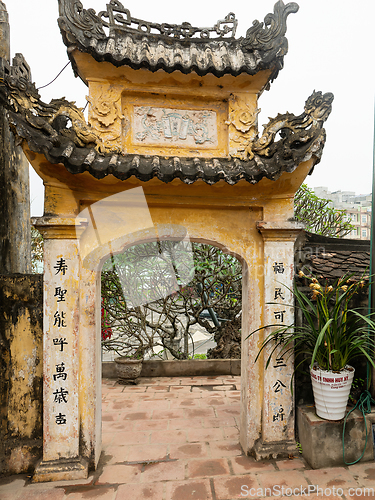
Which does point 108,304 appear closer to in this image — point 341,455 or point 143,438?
point 143,438

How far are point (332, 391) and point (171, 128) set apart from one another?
3.36 meters

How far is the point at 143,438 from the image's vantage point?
13.9 ft

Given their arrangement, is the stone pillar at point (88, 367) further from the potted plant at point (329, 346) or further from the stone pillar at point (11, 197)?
the potted plant at point (329, 346)

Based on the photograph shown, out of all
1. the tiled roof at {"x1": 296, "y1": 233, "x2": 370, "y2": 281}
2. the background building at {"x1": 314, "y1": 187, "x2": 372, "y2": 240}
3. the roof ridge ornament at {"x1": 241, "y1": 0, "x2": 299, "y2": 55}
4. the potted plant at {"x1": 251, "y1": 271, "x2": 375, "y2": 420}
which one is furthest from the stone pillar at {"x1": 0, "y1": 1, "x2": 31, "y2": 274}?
the background building at {"x1": 314, "y1": 187, "x2": 372, "y2": 240}

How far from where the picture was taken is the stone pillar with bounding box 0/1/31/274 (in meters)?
4.01

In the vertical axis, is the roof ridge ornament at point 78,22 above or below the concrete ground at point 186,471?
above

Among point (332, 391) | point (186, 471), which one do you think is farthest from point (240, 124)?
point (186, 471)

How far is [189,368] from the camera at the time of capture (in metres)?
6.84

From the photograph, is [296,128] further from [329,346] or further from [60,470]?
[60,470]

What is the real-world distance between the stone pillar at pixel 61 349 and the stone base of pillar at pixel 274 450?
1.89 meters

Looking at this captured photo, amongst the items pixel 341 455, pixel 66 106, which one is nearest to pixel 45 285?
pixel 66 106

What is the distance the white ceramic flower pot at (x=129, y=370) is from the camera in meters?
6.38

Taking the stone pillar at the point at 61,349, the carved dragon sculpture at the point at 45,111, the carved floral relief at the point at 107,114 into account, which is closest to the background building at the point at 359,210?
the carved floral relief at the point at 107,114

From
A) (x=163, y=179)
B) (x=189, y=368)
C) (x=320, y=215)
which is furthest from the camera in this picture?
→ (x=320, y=215)
